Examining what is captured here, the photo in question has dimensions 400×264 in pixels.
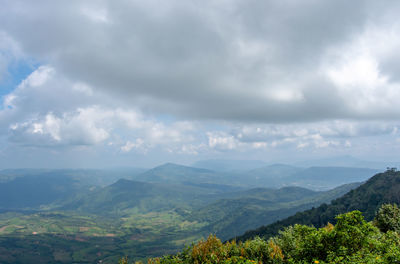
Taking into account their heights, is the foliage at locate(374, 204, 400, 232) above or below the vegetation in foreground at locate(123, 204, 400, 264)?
below

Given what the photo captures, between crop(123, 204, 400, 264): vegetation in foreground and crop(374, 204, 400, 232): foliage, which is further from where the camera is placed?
crop(374, 204, 400, 232): foliage

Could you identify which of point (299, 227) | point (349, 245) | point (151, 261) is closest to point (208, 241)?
point (151, 261)

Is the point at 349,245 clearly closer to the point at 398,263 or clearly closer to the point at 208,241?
the point at 398,263

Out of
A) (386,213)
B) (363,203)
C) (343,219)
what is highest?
(343,219)

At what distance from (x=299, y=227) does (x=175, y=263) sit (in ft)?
49.5

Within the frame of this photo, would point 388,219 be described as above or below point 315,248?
below

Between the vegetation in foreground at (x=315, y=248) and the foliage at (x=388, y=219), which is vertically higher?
the vegetation in foreground at (x=315, y=248)

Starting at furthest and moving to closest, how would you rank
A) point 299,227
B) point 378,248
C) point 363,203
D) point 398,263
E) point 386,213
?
1. point 363,203
2. point 386,213
3. point 299,227
4. point 378,248
5. point 398,263

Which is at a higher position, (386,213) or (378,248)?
(378,248)

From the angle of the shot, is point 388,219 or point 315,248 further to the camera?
point 388,219

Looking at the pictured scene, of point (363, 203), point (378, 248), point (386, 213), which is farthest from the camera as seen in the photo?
point (363, 203)

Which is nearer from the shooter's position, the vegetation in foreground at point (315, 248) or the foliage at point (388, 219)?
the vegetation in foreground at point (315, 248)

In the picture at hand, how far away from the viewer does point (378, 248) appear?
2005cm

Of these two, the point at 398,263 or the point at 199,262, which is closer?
the point at 398,263
